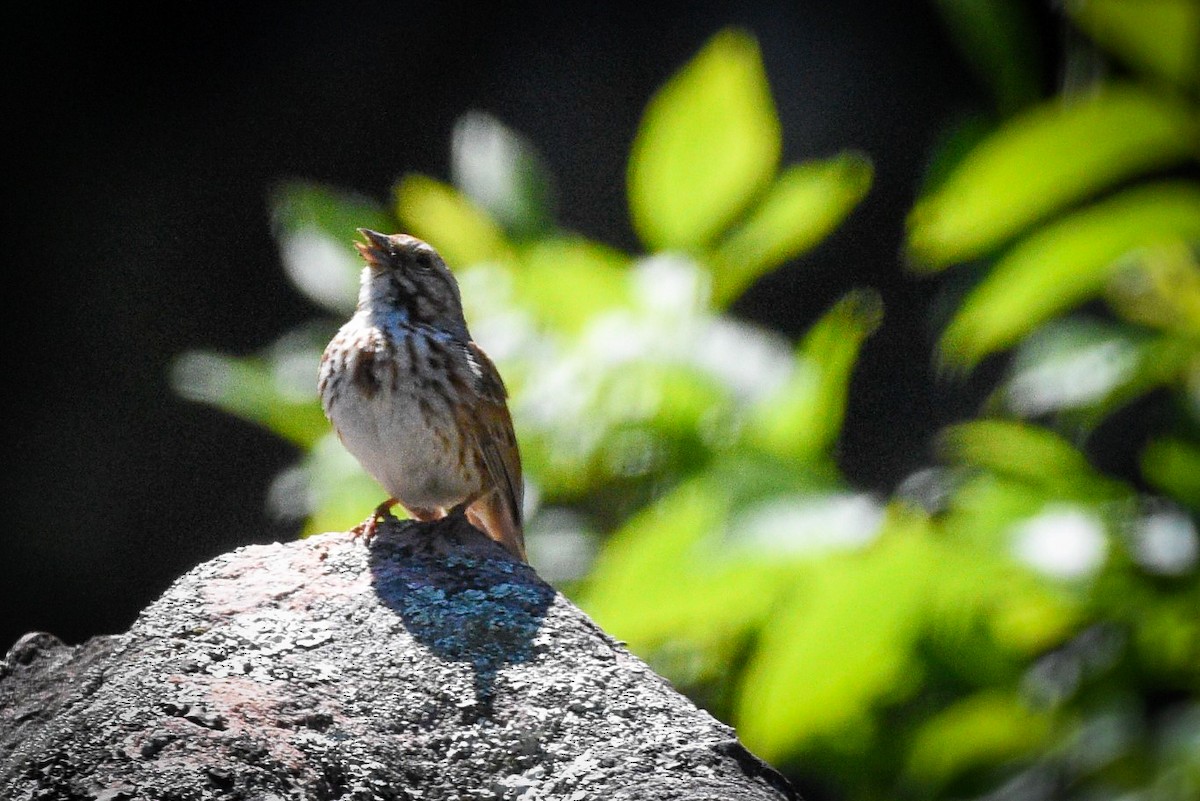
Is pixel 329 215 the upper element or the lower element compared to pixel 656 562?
upper

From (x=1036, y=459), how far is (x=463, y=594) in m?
0.95

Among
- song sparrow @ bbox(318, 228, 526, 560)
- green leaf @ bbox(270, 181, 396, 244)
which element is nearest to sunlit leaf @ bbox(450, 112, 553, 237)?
green leaf @ bbox(270, 181, 396, 244)

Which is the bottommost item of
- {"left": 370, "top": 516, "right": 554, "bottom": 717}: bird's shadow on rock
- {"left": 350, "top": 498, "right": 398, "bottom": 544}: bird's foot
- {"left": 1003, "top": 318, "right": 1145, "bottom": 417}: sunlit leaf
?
{"left": 1003, "top": 318, "right": 1145, "bottom": 417}: sunlit leaf

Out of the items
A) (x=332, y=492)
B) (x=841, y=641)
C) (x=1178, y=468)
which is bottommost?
(x=841, y=641)

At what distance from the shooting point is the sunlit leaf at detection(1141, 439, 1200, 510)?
91 cm

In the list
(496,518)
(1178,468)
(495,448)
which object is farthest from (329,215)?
(1178,468)

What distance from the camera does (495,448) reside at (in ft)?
8.26

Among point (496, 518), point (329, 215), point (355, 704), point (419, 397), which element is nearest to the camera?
point (355, 704)

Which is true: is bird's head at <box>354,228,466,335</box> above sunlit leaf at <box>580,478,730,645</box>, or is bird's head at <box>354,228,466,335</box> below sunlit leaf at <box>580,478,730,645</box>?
above

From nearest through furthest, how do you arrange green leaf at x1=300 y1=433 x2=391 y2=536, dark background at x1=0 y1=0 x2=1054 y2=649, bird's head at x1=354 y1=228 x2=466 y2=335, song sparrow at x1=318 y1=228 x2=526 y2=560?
green leaf at x1=300 y1=433 x2=391 y2=536 < song sparrow at x1=318 y1=228 x2=526 y2=560 < bird's head at x1=354 y1=228 x2=466 y2=335 < dark background at x1=0 y1=0 x2=1054 y2=649

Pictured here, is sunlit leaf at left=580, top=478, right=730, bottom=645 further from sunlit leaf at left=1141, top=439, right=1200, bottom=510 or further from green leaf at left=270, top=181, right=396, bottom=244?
green leaf at left=270, top=181, right=396, bottom=244

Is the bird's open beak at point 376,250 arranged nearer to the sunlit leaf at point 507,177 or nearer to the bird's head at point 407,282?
the bird's head at point 407,282

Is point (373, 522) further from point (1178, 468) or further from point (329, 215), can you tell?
point (1178, 468)

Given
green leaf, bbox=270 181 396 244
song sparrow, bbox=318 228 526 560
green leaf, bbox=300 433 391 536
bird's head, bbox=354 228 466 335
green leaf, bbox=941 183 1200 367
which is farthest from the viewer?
bird's head, bbox=354 228 466 335
